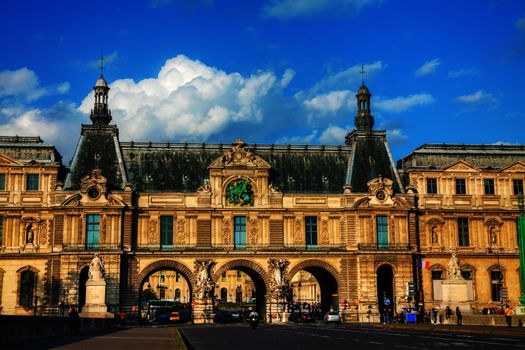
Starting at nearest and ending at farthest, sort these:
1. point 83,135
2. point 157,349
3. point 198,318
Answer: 1. point 157,349
2. point 198,318
3. point 83,135

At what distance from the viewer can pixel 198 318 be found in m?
76.5

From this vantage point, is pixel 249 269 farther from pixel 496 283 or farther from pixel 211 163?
pixel 496 283

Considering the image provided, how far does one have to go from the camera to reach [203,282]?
76.6m

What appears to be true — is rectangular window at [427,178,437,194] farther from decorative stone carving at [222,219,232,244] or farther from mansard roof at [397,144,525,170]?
decorative stone carving at [222,219,232,244]

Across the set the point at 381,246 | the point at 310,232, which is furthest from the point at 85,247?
the point at 381,246

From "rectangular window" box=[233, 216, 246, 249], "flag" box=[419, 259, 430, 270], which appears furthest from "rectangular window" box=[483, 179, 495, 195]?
"rectangular window" box=[233, 216, 246, 249]

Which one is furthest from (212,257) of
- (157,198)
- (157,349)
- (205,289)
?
(157,349)

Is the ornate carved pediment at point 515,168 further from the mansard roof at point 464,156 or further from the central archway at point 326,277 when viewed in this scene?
the central archway at point 326,277

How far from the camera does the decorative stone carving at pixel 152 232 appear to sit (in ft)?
256

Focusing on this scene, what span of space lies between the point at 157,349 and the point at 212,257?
4846 cm

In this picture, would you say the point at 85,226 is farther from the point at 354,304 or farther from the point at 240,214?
the point at 354,304

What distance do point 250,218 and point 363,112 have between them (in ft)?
65.0

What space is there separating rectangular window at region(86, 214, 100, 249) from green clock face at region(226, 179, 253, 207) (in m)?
13.3

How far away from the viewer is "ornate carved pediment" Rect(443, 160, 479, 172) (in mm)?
83125
